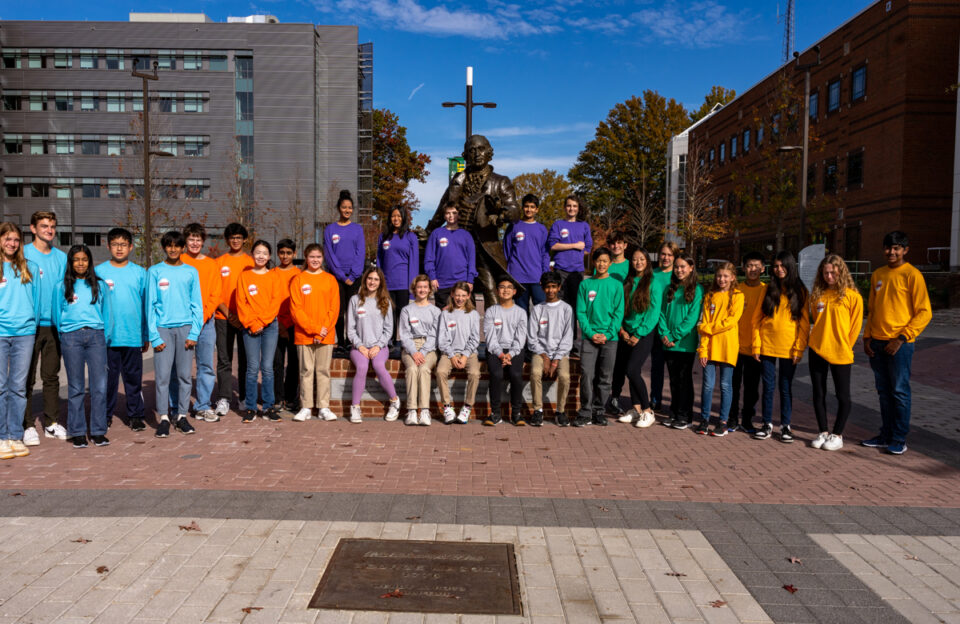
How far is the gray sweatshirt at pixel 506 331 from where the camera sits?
25.1 feet

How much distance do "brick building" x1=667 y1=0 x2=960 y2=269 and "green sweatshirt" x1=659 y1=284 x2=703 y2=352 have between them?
60.0ft

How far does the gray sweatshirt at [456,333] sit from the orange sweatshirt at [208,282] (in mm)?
2625

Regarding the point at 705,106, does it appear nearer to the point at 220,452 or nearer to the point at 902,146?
the point at 902,146

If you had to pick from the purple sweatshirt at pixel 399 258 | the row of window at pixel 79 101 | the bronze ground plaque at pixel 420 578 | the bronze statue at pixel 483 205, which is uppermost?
the row of window at pixel 79 101

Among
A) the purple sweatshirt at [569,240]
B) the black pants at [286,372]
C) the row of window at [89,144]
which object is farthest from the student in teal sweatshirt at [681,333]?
the row of window at [89,144]

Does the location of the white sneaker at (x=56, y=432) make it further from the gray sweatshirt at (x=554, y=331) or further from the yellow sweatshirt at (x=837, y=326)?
the yellow sweatshirt at (x=837, y=326)

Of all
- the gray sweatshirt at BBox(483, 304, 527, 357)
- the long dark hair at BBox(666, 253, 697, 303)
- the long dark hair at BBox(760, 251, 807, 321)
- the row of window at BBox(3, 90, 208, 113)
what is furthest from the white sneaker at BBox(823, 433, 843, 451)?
the row of window at BBox(3, 90, 208, 113)

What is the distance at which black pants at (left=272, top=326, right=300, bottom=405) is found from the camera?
26.8 feet

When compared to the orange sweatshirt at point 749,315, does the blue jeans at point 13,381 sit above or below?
below

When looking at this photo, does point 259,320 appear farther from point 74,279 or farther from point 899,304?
point 899,304

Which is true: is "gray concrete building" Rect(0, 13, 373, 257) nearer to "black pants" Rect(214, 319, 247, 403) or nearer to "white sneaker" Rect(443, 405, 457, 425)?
"black pants" Rect(214, 319, 247, 403)

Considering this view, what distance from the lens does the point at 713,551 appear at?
4184mm

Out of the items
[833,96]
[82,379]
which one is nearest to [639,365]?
[82,379]

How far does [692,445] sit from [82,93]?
208 feet
